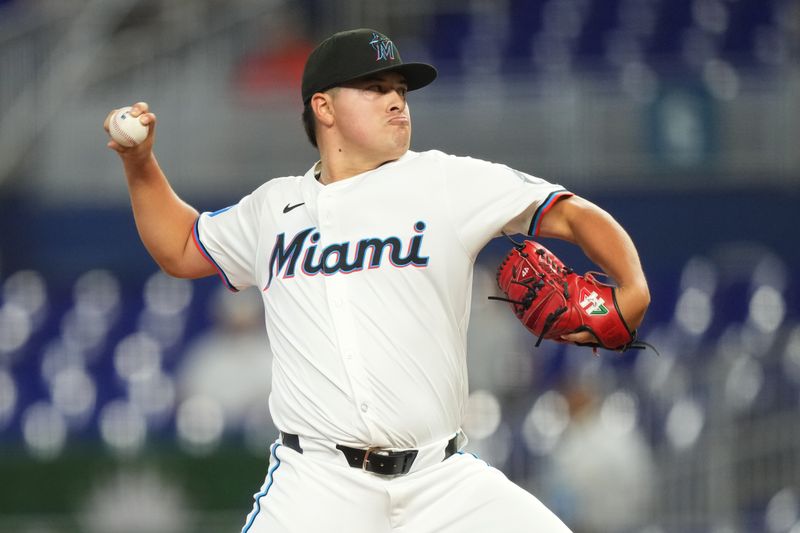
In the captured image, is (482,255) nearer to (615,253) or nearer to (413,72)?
(413,72)

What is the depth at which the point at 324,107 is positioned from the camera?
4.14 meters

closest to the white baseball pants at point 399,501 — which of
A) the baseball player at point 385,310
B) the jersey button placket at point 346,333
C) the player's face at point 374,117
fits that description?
the baseball player at point 385,310

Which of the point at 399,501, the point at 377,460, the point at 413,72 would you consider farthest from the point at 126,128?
the point at 399,501

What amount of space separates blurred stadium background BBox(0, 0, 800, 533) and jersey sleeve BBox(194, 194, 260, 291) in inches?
148

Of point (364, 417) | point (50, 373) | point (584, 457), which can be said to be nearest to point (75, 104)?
point (50, 373)

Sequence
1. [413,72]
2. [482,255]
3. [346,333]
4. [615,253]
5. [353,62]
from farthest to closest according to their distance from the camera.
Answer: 1. [482,255]
2. [413,72]
3. [353,62]
4. [346,333]
5. [615,253]

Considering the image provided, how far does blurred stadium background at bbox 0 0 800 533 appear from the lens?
25.5 ft

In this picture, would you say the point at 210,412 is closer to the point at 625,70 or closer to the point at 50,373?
the point at 50,373

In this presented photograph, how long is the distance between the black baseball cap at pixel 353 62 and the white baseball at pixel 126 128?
509 millimetres

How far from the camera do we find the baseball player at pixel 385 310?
3752 mm

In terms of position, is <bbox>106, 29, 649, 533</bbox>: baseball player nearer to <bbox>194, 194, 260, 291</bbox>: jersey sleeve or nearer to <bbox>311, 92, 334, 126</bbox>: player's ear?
<bbox>311, 92, 334, 126</bbox>: player's ear

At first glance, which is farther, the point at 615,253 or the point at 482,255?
the point at 482,255

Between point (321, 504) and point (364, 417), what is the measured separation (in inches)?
10.1

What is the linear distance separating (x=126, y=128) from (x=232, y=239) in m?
0.46
